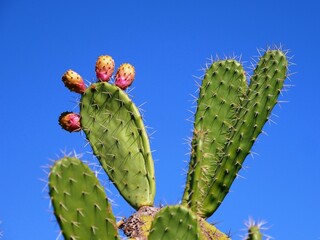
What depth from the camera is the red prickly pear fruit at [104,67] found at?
137 inches

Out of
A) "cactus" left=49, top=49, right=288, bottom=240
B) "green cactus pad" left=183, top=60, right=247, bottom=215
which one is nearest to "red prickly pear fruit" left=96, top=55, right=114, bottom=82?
"cactus" left=49, top=49, right=288, bottom=240

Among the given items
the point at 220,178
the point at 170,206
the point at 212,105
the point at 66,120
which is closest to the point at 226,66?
the point at 212,105

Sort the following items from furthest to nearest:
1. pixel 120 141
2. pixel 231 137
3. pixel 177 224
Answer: pixel 231 137
pixel 120 141
pixel 177 224

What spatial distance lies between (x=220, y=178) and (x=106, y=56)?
85 centimetres

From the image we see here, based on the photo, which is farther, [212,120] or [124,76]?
[212,120]

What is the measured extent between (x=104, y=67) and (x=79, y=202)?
2.97 ft

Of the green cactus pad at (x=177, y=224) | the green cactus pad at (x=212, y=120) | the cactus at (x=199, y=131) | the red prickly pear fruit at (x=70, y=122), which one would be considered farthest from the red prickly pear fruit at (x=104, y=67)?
the green cactus pad at (x=177, y=224)

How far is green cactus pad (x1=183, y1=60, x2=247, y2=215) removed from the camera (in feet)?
11.3

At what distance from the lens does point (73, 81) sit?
3.46m

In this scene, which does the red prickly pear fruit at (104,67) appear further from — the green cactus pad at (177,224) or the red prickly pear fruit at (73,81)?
the green cactus pad at (177,224)

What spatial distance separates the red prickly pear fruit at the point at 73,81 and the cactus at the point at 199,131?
0.04 metres

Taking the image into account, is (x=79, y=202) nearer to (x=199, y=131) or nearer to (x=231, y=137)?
(x=199, y=131)

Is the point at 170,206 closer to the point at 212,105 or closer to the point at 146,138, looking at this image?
the point at 146,138

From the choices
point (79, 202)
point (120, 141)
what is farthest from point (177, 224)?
point (120, 141)
